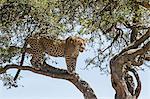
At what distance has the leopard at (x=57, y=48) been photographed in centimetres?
577

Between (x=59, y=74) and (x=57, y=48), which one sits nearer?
(x=57, y=48)

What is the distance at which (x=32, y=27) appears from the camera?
5.67 metres

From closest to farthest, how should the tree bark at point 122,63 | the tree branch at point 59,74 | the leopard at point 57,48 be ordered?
the tree bark at point 122,63
the leopard at point 57,48
the tree branch at point 59,74

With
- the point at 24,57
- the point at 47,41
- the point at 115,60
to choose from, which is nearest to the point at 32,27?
the point at 47,41

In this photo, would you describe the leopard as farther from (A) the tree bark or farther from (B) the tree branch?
(A) the tree bark

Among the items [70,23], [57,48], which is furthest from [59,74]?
[70,23]

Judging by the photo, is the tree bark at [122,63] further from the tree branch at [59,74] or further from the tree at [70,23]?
the tree branch at [59,74]

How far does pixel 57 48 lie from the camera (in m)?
5.89

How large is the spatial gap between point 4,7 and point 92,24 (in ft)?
3.96

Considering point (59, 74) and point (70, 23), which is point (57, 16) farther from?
point (59, 74)

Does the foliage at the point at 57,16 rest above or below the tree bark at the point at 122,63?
above

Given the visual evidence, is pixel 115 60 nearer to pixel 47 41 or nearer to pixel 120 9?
pixel 120 9

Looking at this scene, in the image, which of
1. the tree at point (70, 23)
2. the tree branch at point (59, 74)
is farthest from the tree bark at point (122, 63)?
the tree branch at point (59, 74)

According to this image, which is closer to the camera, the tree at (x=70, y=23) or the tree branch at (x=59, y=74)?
the tree at (x=70, y=23)
